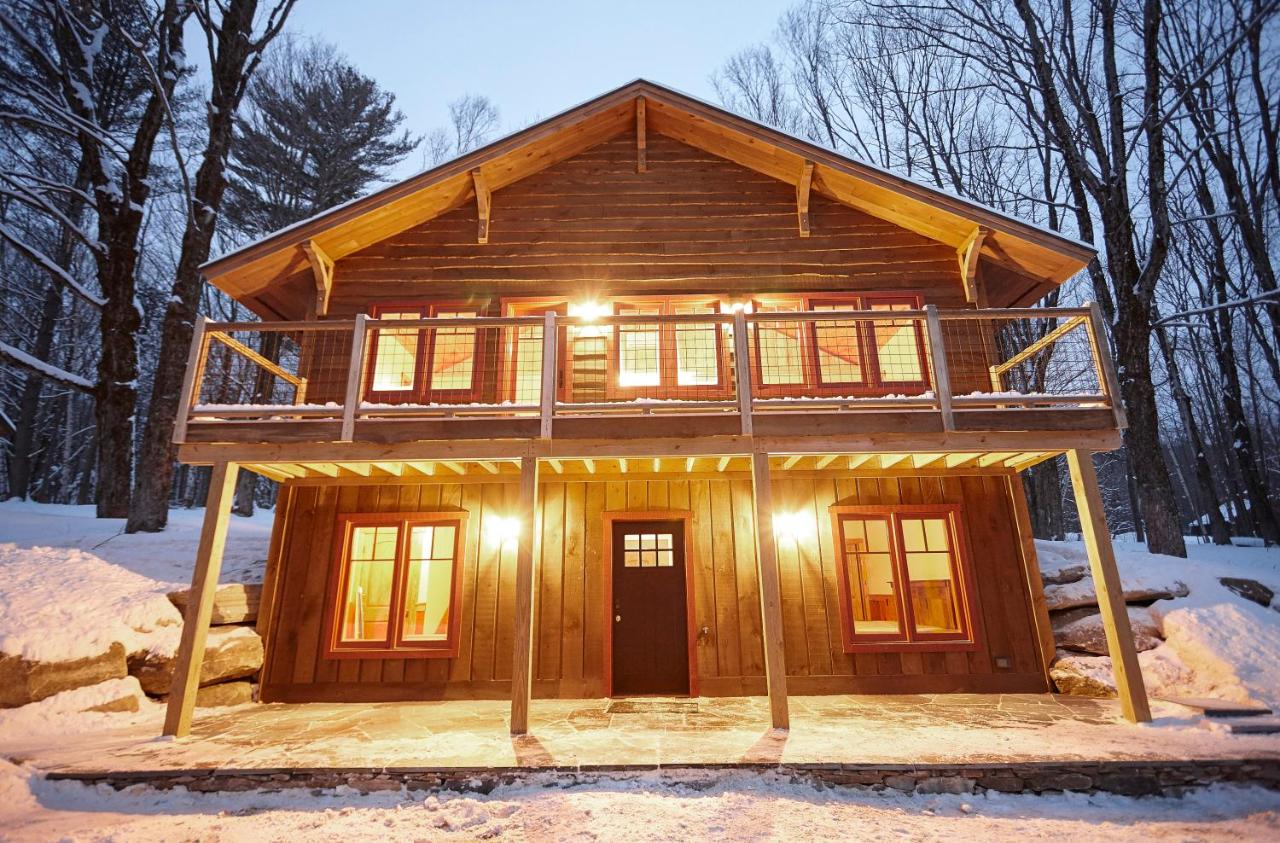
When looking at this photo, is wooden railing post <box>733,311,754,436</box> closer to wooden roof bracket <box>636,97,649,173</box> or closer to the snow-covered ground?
the snow-covered ground

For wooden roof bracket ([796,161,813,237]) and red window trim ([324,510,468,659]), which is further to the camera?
wooden roof bracket ([796,161,813,237])

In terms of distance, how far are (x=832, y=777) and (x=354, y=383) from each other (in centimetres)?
590

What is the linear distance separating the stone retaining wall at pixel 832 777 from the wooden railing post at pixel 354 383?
314 centimetres

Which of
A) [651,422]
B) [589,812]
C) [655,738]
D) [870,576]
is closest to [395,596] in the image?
[655,738]

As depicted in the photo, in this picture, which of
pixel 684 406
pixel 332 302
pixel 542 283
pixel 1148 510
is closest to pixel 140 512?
pixel 332 302

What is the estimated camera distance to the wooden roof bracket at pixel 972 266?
8.12m

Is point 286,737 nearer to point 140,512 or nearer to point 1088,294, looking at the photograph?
point 140,512

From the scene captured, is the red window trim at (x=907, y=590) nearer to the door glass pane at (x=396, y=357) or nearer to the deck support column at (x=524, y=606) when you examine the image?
the deck support column at (x=524, y=606)

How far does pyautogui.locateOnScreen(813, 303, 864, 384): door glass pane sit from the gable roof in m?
1.69

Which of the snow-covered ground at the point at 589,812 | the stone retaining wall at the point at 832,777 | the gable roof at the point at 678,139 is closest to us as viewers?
the snow-covered ground at the point at 589,812

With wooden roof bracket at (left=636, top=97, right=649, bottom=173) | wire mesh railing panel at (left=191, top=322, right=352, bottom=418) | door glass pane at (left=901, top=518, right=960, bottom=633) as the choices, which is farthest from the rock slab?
door glass pane at (left=901, top=518, right=960, bottom=633)

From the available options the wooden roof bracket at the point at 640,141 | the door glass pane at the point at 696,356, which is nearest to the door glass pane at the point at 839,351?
the door glass pane at the point at 696,356

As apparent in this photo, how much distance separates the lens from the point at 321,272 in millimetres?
8430

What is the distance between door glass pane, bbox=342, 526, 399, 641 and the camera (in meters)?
8.06
